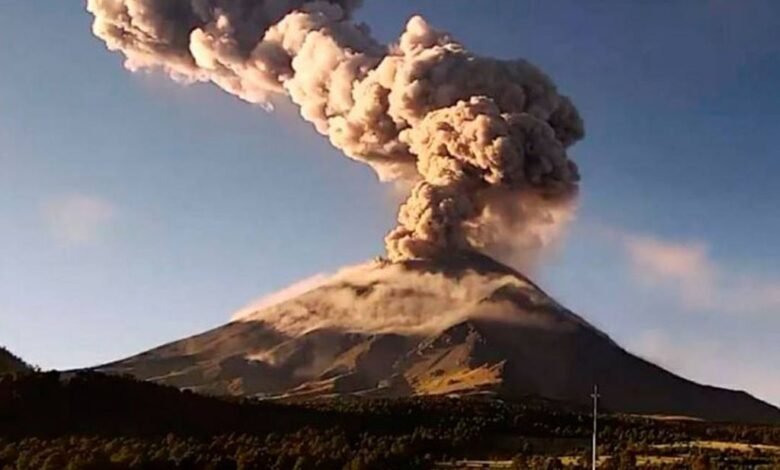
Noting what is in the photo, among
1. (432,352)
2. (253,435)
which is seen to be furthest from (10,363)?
(432,352)

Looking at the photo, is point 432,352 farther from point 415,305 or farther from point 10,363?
point 10,363

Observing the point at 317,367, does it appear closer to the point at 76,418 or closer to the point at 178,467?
the point at 76,418

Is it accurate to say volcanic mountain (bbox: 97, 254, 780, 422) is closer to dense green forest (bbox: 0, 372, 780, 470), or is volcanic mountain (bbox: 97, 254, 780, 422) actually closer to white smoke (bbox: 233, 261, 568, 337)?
white smoke (bbox: 233, 261, 568, 337)

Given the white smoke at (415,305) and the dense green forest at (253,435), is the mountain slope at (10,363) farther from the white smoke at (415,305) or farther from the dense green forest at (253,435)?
the white smoke at (415,305)

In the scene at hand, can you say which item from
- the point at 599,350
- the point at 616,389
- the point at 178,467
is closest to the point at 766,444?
the point at 178,467

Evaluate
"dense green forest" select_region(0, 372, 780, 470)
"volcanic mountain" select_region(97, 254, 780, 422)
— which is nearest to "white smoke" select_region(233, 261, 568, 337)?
"volcanic mountain" select_region(97, 254, 780, 422)
